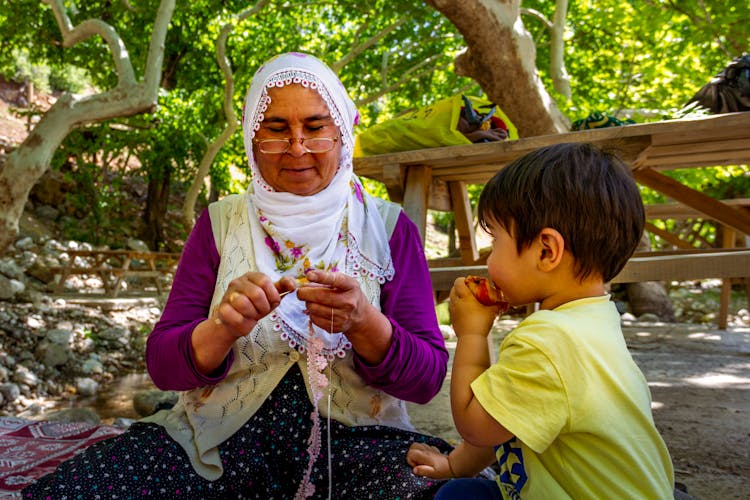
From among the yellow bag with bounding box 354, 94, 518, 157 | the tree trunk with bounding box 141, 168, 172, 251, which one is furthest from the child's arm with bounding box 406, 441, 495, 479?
the tree trunk with bounding box 141, 168, 172, 251

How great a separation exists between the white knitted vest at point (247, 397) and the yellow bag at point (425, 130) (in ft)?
5.79

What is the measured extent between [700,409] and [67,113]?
22.1 feet

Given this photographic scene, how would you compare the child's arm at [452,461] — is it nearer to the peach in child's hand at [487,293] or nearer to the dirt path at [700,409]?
the peach in child's hand at [487,293]

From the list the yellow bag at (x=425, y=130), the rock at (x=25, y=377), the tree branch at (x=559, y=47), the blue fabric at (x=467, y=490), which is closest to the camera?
the blue fabric at (x=467, y=490)

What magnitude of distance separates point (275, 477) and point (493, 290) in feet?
2.58

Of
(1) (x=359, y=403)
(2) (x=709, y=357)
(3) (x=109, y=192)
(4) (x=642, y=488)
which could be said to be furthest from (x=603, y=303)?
Result: (3) (x=109, y=192)

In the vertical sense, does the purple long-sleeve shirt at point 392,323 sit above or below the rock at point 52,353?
above

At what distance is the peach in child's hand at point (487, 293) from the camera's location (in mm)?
1416

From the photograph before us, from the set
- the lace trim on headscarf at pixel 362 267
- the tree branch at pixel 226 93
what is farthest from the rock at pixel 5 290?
the lace trim on headscarf at pixel 362 267

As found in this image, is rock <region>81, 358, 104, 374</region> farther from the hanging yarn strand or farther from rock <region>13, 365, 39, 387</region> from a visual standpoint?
the hanging yarn strand

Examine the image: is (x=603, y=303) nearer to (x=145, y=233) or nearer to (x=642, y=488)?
(x=642, y=488)

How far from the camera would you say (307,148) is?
1.81 m

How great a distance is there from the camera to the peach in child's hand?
142cm

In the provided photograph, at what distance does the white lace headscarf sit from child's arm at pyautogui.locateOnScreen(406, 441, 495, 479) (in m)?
0.47
